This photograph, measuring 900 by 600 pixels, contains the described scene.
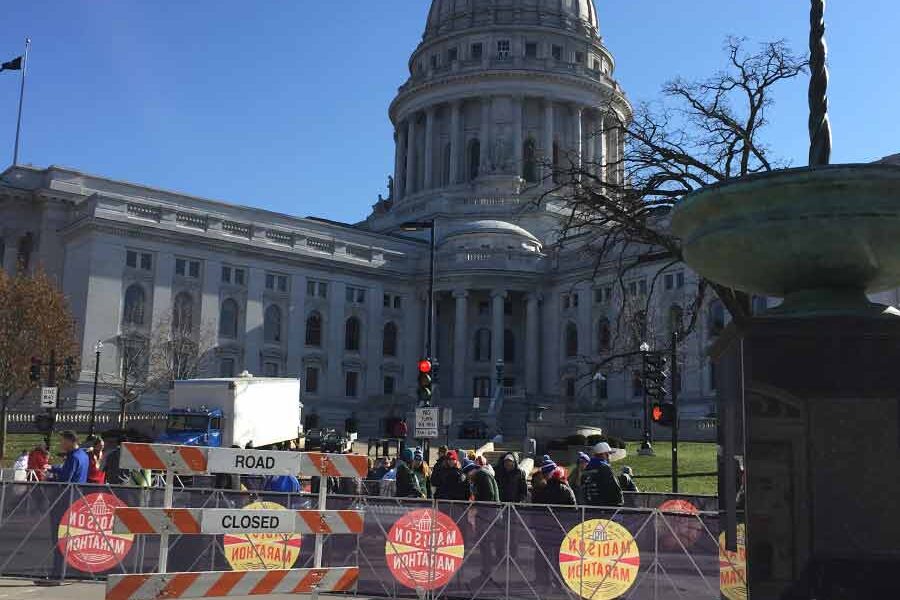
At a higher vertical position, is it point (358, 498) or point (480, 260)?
point (480, 260)

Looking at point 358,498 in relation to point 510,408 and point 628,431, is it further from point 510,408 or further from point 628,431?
point 510,408

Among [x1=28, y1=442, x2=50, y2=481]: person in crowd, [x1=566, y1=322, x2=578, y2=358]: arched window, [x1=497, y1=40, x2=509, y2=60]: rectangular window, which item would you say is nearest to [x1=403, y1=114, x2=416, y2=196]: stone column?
[x1=497, y1=40, x2=509, y2=60]: rectangular window

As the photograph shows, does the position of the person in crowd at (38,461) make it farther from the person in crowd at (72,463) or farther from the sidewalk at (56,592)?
the sidewalk at (56,592)

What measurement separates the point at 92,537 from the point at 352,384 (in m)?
65.8

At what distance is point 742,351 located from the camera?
6.18m

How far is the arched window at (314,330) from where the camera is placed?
253 feet

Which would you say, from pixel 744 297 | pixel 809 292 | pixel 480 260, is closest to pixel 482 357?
pixel 480 260

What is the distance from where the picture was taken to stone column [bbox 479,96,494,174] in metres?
95.2

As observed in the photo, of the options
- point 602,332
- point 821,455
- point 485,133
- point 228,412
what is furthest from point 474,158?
point 821,455

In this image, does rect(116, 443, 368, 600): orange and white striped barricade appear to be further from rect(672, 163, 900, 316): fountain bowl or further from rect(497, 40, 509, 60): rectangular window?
rect(497, 40, 509, 60): rectangular window

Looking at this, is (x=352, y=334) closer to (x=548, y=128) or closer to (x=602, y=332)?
(x=602, y=332)

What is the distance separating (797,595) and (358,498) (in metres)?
8.59

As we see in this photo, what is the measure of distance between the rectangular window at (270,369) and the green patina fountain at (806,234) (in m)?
68.5

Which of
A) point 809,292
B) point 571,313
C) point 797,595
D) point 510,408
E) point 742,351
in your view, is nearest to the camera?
point 797,595
